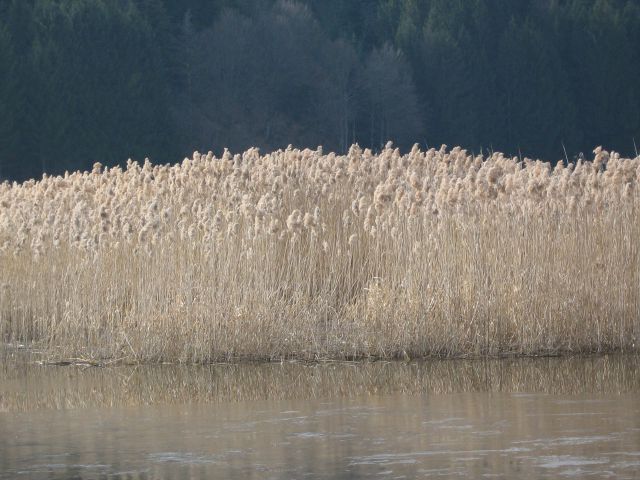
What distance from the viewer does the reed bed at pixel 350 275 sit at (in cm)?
1043

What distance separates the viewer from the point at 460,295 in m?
10.6

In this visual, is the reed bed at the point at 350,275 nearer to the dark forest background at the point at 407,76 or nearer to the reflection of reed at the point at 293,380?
the reflection of reed at the point at 293,380

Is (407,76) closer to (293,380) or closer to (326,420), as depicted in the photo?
(293,380)

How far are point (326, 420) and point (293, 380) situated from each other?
1.65 m

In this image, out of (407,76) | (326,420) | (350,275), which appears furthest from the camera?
(407,76)

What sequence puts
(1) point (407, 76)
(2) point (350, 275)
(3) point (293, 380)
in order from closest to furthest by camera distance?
(3) point (293, 380), (2) point (350, 275), (1) point (407, 76)

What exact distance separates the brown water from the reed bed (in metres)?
0.33

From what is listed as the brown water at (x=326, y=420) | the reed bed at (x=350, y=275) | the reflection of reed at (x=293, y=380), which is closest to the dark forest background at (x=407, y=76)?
the reed bed at (x=350, y=275)

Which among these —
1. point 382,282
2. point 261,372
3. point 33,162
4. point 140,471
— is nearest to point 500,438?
point 140,471

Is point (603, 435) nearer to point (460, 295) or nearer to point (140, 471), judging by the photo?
point (140, 471)

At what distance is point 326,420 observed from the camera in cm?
786

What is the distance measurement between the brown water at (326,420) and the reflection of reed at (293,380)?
0.01 metres

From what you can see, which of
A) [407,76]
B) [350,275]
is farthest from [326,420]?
[407,76]

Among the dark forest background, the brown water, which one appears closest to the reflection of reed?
the brown water
